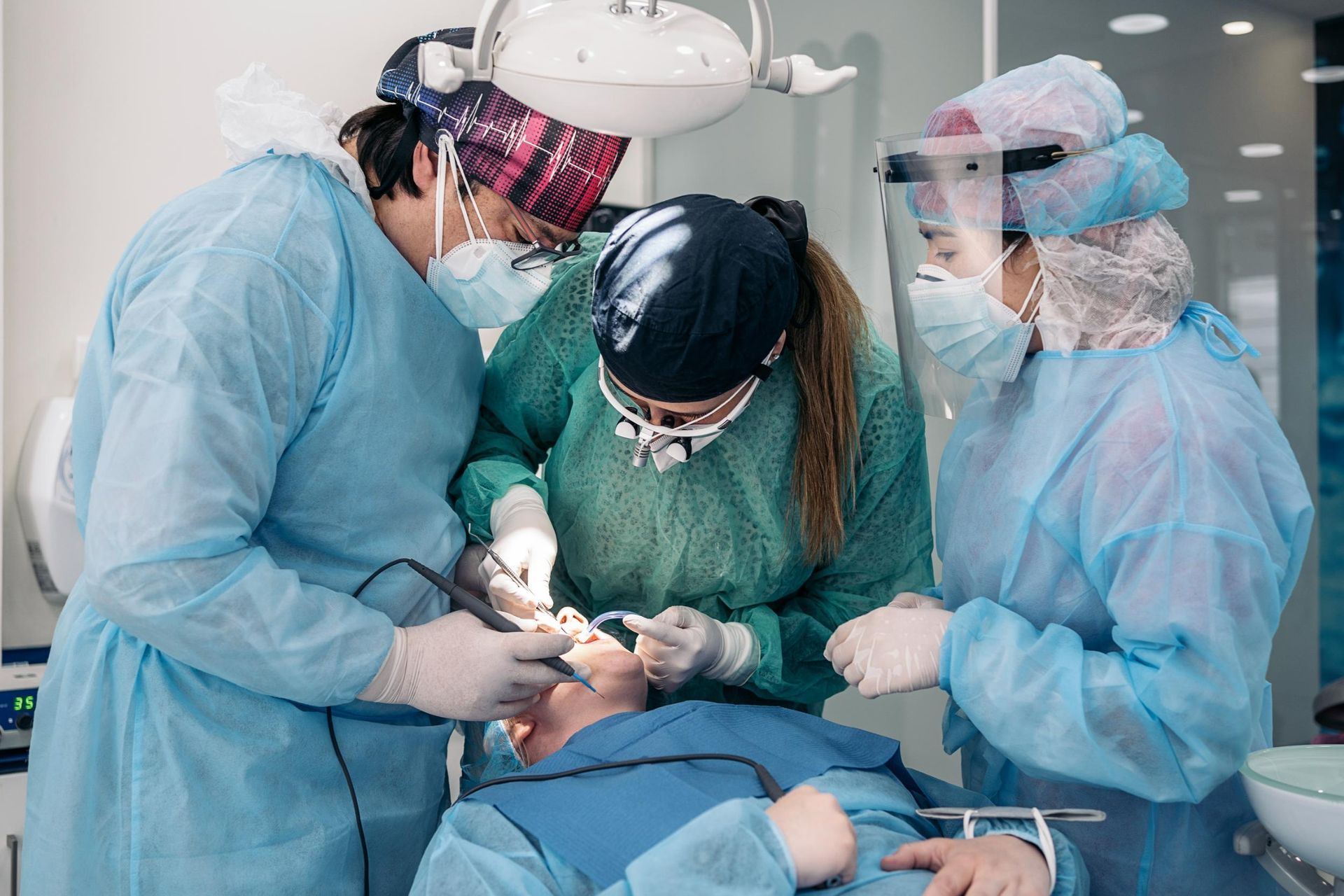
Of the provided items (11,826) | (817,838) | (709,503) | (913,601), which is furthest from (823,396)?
(11,826)

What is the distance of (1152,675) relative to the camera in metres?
1.19

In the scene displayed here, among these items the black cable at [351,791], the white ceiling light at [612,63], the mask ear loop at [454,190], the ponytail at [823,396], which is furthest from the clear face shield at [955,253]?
the black cable at [351,791]

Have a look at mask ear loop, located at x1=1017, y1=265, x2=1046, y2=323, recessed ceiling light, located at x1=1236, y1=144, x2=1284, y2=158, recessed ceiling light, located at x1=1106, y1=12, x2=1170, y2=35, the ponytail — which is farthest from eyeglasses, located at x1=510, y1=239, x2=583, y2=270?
recessed ceiling light, located at x1=1236, y1=144, x2=1284, y2=158

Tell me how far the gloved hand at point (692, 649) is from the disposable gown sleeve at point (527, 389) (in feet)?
1.08

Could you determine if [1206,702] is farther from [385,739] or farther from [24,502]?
[24,502]

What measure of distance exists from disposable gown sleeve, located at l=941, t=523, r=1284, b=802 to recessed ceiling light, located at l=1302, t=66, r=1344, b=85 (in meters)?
1.48

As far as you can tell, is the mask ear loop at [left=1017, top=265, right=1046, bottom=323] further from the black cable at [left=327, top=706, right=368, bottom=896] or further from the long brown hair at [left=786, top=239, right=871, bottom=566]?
the black cable at [left=327, top=706, right=368, bottom=896]

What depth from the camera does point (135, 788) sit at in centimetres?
129

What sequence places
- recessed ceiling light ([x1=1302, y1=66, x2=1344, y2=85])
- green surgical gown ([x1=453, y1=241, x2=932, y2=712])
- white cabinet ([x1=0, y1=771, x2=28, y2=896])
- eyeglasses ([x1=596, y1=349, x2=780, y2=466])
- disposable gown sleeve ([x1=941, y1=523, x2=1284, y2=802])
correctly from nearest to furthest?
disposable gown sleeve ([x1=941, y1=523, x2=1284, y2=802]) → eyeglasses ([x1=596, y1=349, x2=780, y2=466]) → green surgical gown ([x1=453, y1=241, x2=932, y2=712]) → recessed ceiling light ([x1=1302, y1=66, x2=1344, y2=85]) → white cabinet ([x1=0, y1=771, x2=28, y2=896])

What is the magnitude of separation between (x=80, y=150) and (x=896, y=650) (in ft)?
6.97

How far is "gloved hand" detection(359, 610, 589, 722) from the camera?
1.36 metres

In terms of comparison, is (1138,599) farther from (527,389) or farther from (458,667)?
(527,389)

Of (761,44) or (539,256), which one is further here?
(539,256)

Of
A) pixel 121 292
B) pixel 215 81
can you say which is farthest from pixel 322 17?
→ pixel 121 292
